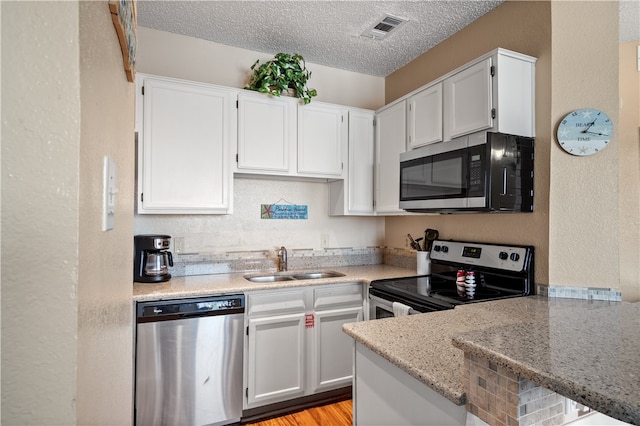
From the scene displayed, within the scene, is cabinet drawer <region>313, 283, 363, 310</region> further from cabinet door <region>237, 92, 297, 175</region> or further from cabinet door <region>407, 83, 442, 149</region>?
cabinet door <region>407, 83, 442, 149</region>

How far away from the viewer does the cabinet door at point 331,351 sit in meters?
2.52

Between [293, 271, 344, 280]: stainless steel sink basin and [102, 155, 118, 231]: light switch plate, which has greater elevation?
[102, 155, 118, 231]: light switch plate

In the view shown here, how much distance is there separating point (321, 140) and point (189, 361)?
1.87 meters

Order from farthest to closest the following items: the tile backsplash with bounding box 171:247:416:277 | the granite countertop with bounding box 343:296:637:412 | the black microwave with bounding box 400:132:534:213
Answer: the tile backsplash with bounding box 171:247:416:277 → the black microwave with bounding box 400:132:534:213 → the granite countertop with bounding box 343:296:637:412

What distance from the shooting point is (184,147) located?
8.02ft

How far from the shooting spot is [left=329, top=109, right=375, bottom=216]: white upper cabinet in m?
3.02

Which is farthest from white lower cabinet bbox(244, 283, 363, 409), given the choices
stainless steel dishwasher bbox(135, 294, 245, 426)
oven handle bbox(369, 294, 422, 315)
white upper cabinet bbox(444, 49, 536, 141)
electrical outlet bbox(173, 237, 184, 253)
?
white upper cabinet bbox(444, 49, 536, 141)

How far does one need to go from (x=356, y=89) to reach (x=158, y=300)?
8.35 ft

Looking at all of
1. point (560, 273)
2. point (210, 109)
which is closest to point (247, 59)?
point (210, 109)

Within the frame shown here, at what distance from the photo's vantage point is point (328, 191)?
3.27 m

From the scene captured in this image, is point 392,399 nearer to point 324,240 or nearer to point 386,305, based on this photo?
point 386,305

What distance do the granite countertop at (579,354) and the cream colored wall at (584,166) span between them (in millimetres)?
1045

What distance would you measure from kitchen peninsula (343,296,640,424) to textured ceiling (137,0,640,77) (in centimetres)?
206

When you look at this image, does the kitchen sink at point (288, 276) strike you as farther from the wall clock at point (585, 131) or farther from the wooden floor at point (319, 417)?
the wall clock at point (585, 131)
